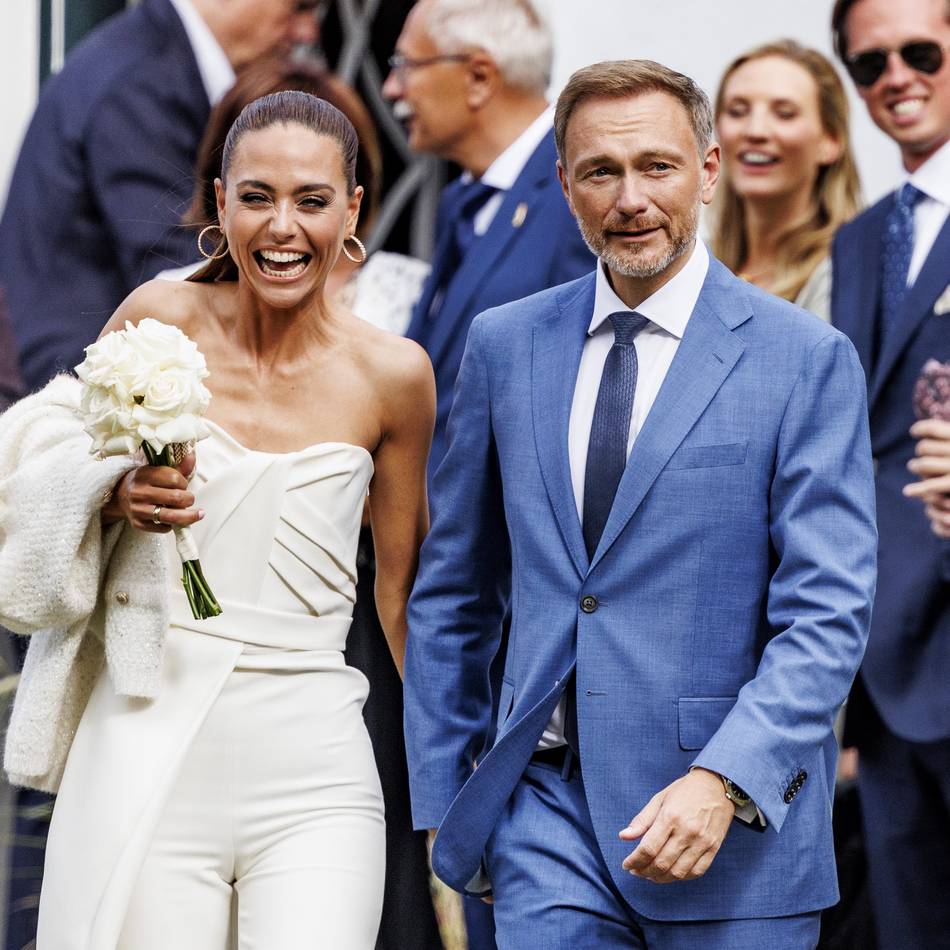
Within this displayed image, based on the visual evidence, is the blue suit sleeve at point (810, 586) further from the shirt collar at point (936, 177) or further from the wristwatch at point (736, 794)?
the shirt collar at point (936, 177)

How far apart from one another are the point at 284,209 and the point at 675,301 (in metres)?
0.75

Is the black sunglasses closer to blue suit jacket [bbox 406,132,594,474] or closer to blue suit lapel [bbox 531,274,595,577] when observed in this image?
blue suit jacket [bbox 406,132,594,474]

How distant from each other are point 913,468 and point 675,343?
1.62m

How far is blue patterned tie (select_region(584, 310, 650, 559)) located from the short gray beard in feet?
0.48

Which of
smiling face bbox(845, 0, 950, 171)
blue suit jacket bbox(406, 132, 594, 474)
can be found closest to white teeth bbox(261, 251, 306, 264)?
blue suit jacket bbox(406, 132, 594, 474)

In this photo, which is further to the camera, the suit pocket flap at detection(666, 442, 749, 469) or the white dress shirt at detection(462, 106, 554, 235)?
the white dress shirt at detection(462, 106, 554, 235)

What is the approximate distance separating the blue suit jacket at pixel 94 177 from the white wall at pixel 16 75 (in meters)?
0.07

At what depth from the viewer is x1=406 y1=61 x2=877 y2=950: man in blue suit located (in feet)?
10.7

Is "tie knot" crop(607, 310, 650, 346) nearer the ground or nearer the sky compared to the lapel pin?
nearer the sky

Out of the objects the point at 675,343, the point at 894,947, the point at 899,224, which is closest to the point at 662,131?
the point at 675,343

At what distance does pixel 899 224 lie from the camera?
17.7 feet

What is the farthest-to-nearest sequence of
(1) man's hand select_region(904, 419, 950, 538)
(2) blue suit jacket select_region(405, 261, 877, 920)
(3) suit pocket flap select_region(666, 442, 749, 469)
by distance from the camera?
(1) man's hand select_region(904, 419, 950, 538) < (3) suit pocket flap select_region(666, 442, 749, 469) < (2) blue suit jacket select_region(405, 261, 877, 920)

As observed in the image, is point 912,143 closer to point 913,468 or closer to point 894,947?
point 913,468

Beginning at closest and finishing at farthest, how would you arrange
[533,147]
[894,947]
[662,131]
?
[662,131] → [894,947] → [533,147]
